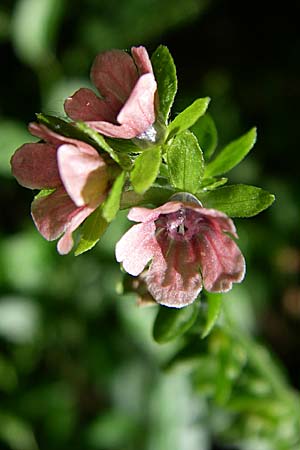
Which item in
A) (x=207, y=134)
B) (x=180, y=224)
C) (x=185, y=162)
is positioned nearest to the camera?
(x=185, y=162)

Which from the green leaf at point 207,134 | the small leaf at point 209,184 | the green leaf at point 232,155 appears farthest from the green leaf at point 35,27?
the small leaf at point 209,184

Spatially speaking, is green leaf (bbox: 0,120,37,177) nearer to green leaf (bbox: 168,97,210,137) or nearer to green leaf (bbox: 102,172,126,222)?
green leaf (bbox: 168,97,210,137)

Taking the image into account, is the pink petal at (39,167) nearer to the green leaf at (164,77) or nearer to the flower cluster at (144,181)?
the flower cluster at (144,181)

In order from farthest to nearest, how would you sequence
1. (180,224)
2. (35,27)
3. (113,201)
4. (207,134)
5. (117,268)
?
(35,27) < (117,268) < (207,134) < (180,224) < (113,201)

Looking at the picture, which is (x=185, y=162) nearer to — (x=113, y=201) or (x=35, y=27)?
(x=113, y=201)

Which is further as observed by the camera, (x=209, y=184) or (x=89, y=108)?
(x=209, y=184)

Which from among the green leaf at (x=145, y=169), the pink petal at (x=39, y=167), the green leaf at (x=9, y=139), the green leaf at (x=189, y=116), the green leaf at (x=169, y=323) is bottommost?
the green leaf at (x=9, y=139)

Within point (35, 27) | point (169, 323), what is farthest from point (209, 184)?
point (35, 27)
